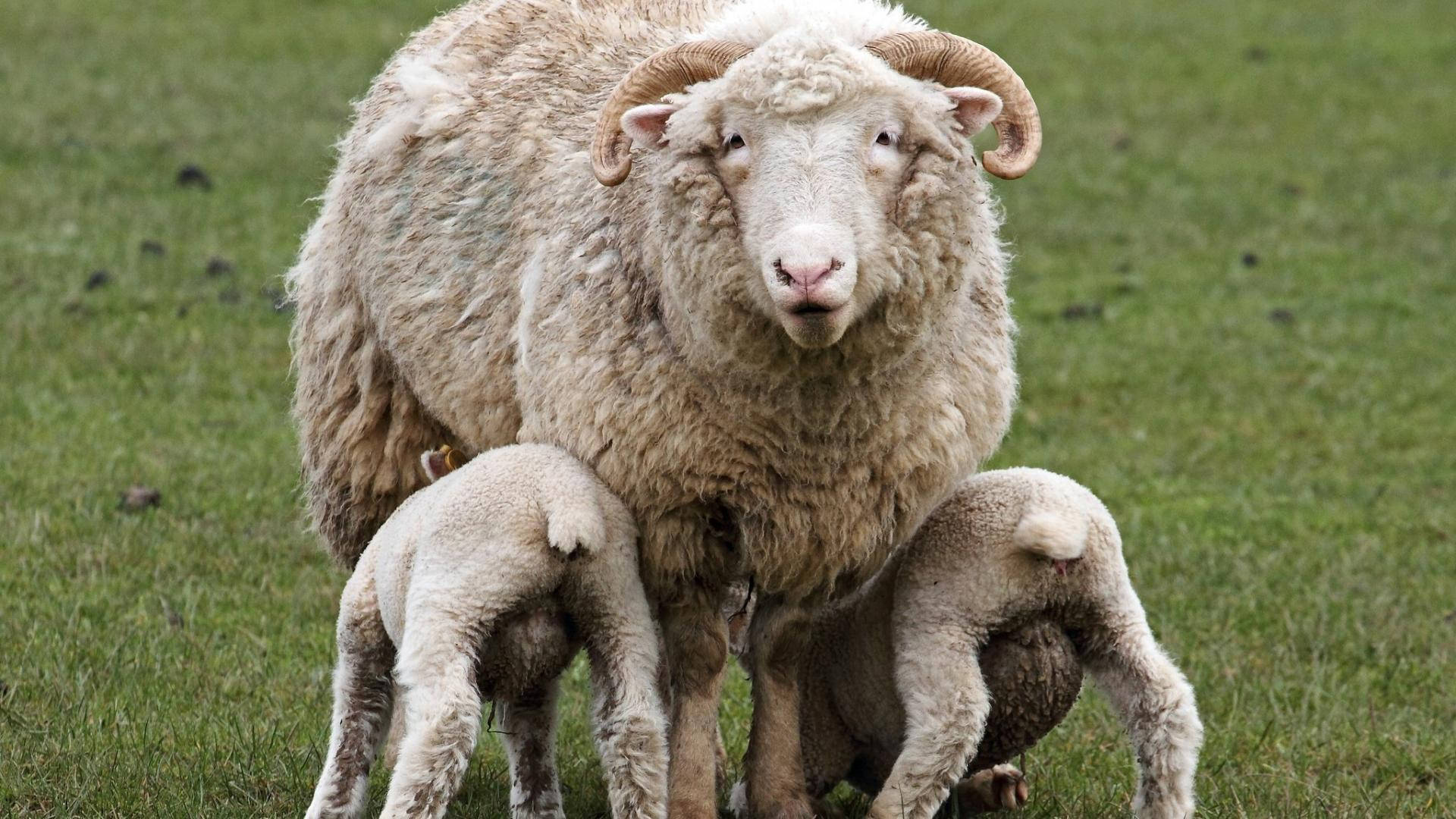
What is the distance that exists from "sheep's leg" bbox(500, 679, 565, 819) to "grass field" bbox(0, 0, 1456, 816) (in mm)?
423

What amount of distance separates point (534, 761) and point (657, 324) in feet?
3.29

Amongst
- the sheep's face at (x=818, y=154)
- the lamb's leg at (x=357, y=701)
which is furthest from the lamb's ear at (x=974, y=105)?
the lamb's leg at (x=357, y=701)

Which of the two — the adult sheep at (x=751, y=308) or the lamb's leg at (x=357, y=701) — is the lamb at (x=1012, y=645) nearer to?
the adult sheep at (x=751, y=308)

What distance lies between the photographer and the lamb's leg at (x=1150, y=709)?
4141 millimetres

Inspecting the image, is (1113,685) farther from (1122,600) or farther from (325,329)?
(325,329)

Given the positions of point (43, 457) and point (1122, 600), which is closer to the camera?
point (1122, 600)

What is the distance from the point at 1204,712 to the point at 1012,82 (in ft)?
7.30

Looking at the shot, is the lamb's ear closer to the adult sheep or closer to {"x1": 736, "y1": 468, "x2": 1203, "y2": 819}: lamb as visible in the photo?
the adult sheep

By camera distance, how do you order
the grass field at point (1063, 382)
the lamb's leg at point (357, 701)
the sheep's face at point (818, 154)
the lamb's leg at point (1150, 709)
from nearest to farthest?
the sheep's face at point (818, 154) < the lamb's leg at point (1150, 709) < the lamb's leg at point (357, 701) < the grass field at point (1063, 382)

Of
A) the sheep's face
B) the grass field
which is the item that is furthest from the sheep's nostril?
the grass field

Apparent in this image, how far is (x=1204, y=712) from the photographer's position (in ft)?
18.6

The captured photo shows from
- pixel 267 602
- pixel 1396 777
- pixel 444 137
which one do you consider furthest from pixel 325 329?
pixel 1396 777

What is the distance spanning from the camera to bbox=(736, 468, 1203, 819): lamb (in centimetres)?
415

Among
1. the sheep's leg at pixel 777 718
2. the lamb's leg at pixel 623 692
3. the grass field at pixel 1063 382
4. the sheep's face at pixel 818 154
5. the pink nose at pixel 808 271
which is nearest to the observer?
the pink nose at pixel 808 271
